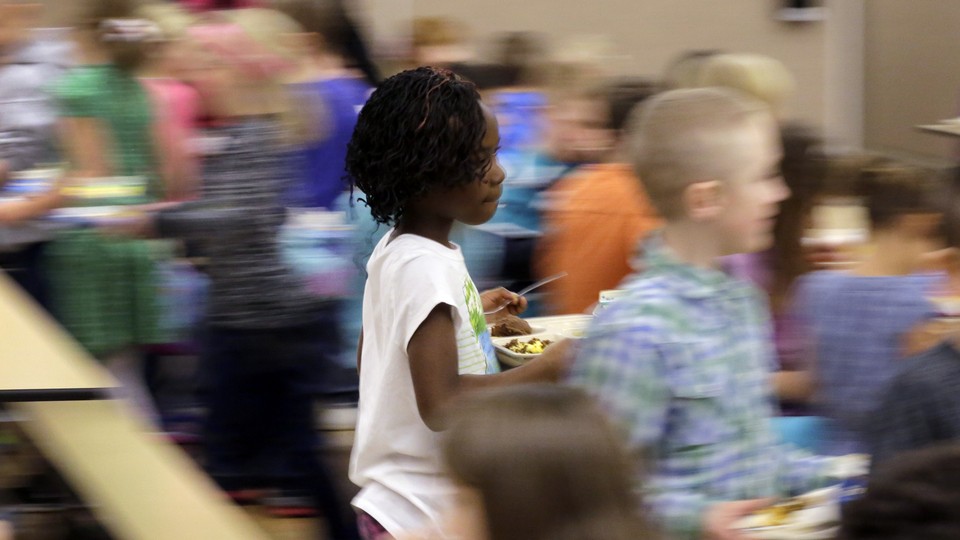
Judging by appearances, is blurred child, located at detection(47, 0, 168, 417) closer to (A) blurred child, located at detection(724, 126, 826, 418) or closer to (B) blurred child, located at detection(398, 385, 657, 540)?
(A) blurred child, located at detection(724, 126, 826, 418)

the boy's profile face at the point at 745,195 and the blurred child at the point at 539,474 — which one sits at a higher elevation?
the boy's profile face at the point at 745,195

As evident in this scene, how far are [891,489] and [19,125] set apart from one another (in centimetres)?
448

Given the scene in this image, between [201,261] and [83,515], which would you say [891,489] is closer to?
[83,515]

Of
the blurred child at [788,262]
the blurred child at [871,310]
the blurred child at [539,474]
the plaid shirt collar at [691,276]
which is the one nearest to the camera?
the blurred child at [539,474]

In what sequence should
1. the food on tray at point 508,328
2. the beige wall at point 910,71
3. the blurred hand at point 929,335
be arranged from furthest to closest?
the beige wall at point 910,71
the food on tray at point 508,328
the blurred hand at point 929,335

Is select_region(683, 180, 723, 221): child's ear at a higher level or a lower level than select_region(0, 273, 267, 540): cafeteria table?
higher

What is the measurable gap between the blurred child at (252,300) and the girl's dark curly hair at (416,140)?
118 centimetres

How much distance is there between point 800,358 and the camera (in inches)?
137

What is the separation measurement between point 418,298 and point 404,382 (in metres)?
0.18

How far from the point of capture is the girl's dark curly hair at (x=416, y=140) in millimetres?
2504

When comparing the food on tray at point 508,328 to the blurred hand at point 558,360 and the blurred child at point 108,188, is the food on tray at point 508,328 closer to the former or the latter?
the blurred hand at point 558,360

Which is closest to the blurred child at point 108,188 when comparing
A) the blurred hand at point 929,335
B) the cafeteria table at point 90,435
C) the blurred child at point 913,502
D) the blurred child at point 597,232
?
the blurred child at point 597,232

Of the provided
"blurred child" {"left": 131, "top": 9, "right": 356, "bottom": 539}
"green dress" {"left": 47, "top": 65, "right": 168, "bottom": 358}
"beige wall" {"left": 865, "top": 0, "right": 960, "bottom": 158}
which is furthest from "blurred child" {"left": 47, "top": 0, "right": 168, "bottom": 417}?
"beige wall" {"left": 865, "top": 0, "right": 960, "bottom": 158}

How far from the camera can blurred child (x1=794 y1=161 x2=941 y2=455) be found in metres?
3.11
